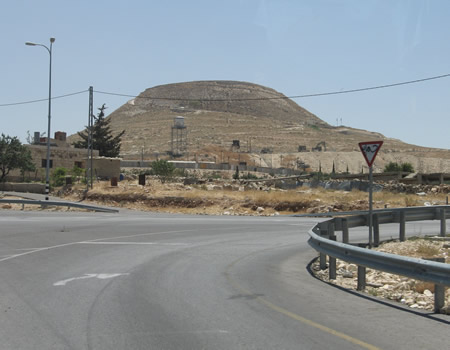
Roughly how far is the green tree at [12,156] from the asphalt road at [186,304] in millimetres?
43499

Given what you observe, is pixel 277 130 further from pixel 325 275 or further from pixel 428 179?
pixel 325 275

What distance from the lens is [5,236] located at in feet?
59.7

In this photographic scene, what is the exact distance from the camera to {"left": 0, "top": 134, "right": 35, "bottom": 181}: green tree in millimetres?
55750

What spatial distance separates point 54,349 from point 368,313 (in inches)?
169

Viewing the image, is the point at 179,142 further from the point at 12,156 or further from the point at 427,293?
the point at 427,293

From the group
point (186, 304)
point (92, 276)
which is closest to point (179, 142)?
point (92, 276)

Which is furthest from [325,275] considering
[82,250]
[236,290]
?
[82,250]

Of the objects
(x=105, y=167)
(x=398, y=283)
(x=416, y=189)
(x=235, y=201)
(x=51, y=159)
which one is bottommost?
(x=398, y=283)

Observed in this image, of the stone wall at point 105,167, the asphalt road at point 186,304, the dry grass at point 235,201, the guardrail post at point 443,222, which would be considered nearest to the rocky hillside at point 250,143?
the stone wall at point 105,167

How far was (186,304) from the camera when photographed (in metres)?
7.97

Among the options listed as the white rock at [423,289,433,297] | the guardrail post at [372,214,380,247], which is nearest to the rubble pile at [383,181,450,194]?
the guardrail post at [372,214,380,247]

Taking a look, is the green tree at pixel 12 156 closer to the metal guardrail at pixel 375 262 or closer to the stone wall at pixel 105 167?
the stone wall at pixel 105 167

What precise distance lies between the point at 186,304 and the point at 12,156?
173 feet

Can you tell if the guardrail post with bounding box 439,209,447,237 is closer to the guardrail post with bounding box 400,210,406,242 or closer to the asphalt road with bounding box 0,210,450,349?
the guardrail post with bounding box 400,210,406,242
